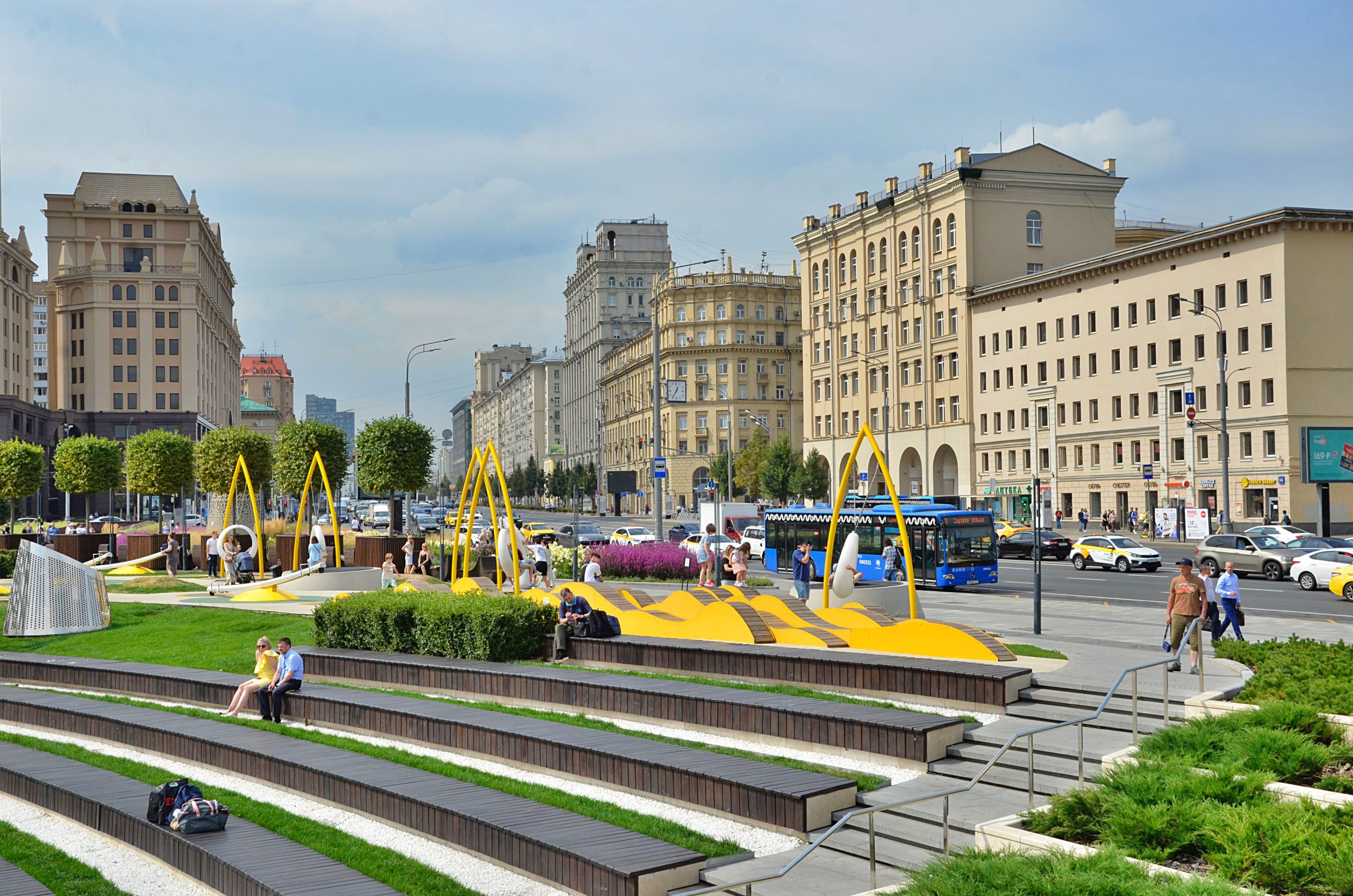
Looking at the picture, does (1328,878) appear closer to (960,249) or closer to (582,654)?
(582,654)

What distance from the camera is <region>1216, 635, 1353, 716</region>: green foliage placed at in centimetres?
1136

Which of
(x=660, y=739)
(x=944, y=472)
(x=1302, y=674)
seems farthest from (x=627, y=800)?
(x=944, y=472)

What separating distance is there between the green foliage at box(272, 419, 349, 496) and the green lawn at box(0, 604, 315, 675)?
18926 millimetres

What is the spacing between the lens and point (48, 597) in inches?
1067

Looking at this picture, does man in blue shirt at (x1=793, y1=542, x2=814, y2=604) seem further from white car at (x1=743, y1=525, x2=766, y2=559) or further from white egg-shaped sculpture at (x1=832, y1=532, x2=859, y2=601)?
white car at (x1=743, y1=525, x2=766, y2=559)

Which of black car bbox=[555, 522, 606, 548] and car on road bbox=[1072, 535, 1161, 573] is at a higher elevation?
black car bbox=[555, 522, 606, 548]

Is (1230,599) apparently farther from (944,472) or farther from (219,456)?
(944,472)

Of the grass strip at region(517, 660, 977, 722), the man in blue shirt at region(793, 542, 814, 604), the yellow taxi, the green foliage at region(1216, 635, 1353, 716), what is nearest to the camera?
the green foliage at region(1216, 635, 1353, 716)

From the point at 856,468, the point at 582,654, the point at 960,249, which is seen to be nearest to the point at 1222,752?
the point at 582,654

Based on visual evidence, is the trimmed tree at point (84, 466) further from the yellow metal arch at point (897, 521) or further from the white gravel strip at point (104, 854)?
the white gravel strip at point (104, 854)

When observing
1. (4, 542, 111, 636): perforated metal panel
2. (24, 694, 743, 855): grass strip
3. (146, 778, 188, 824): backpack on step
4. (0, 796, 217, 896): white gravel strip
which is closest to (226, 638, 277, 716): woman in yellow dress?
(24, 694, 743, 855): grass strip

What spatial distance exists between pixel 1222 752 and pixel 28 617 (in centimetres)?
2542

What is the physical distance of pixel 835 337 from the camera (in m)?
91.8

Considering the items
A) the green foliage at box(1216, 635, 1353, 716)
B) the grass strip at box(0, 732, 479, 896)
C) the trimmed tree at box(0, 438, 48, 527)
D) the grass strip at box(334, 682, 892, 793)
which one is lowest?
the grass strip at box(0, 732, 479, 896)
